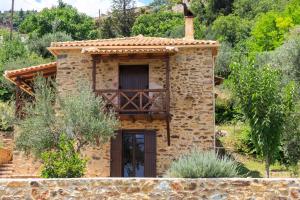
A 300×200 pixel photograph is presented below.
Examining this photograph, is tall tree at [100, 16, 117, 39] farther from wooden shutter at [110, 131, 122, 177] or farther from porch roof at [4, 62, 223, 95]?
wooden shutter at [110, 131, 122, 177]

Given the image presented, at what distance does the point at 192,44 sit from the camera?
16797mm

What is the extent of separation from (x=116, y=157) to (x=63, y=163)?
13.4ft

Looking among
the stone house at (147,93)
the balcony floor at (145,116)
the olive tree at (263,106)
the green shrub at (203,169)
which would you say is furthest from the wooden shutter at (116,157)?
the green shrub at (203,169)

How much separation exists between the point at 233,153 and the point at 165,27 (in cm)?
3035

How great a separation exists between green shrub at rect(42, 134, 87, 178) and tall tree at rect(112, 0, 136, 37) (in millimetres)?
38743

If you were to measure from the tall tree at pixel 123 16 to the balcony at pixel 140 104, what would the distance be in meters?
35.1

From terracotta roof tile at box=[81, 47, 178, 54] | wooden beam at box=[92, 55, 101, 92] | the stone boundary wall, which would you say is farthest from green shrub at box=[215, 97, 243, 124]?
the stone boundary wall

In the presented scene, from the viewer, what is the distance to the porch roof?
697 inches

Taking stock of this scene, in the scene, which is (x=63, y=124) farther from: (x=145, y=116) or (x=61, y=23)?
(x=61, y=23)

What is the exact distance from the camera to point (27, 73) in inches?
709

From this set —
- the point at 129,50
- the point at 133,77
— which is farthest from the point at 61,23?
the point at 129,50

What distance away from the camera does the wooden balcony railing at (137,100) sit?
1605 cm

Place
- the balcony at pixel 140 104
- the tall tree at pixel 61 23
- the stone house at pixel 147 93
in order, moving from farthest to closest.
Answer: the tall tree at pixel 61 23
the stone house at pixel 147 93
the balcony at pixel 140 104

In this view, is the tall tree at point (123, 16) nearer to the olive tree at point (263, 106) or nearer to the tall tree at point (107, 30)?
the tall tree at point (107, 30)
